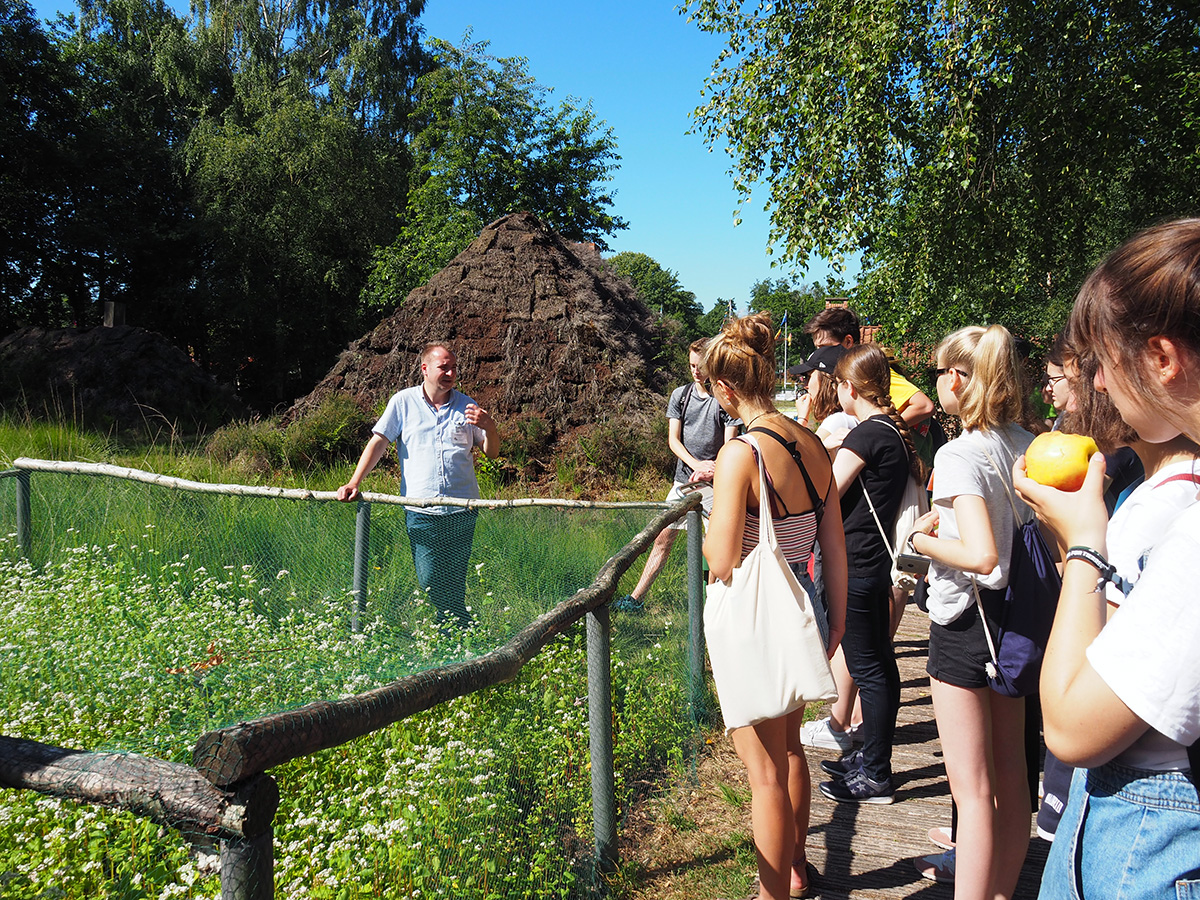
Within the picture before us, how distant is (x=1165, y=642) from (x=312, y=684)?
247cm

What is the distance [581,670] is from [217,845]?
2.64 m

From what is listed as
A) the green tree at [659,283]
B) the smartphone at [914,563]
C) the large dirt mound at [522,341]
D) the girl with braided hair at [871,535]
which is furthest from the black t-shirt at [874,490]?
the green tree at [659,283]

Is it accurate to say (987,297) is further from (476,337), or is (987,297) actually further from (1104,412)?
(1104,412)

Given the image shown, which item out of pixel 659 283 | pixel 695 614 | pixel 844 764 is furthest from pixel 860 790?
pixel 659 283

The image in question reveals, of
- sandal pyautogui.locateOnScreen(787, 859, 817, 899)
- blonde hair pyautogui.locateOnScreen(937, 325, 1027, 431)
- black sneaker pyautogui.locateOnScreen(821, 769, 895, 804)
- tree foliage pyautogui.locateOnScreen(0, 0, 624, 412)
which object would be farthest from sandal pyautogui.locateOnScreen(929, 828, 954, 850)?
tree foliage pyautogui.locateOnScreen(0, 0, 624, 412)

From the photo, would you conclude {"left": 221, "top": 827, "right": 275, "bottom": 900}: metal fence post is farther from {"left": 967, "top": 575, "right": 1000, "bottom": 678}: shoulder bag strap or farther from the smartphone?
the smartphone

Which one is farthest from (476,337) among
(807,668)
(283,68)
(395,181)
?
(283,68)

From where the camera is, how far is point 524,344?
12320 millimetres

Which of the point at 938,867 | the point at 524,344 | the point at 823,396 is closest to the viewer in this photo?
the point at 938,867

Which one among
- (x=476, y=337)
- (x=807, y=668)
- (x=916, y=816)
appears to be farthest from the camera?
(x=476, y=337)

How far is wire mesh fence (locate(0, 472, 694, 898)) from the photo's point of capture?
7.60 ft

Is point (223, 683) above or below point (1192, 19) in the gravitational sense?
below

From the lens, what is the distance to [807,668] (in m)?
2.29

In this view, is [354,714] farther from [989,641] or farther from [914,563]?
[914,563]
